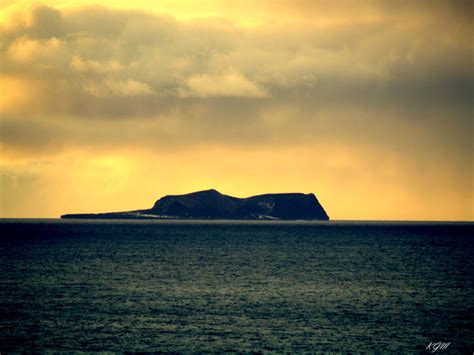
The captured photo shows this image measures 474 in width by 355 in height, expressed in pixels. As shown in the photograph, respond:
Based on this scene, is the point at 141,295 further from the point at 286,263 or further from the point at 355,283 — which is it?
the point at 286,263

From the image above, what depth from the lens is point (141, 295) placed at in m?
85.8

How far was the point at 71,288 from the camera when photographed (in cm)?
9100

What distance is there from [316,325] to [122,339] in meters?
18.6

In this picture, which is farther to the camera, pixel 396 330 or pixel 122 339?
pixel 396 330

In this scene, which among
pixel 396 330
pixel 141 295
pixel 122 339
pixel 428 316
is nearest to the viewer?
pixel 122 339

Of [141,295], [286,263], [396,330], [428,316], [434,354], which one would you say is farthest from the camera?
[286,263]

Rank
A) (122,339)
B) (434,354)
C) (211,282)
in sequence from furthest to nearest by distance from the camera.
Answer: (211,282)
(122,339)
(434,354)

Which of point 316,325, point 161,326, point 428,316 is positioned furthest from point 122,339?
point 428,316

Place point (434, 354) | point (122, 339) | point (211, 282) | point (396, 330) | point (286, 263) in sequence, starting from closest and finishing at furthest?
point (434, 354)
point (122, 339)
point (396, 330)
point (211, 282)
point (286, 263)

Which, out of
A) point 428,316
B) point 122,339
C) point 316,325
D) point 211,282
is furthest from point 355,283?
point 122,339

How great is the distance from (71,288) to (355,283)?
1563 inches

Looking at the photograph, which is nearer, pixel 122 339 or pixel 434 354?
pixel 434 354

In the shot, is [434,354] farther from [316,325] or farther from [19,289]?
[19,289]

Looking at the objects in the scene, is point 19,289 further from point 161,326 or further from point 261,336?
point 261,336
